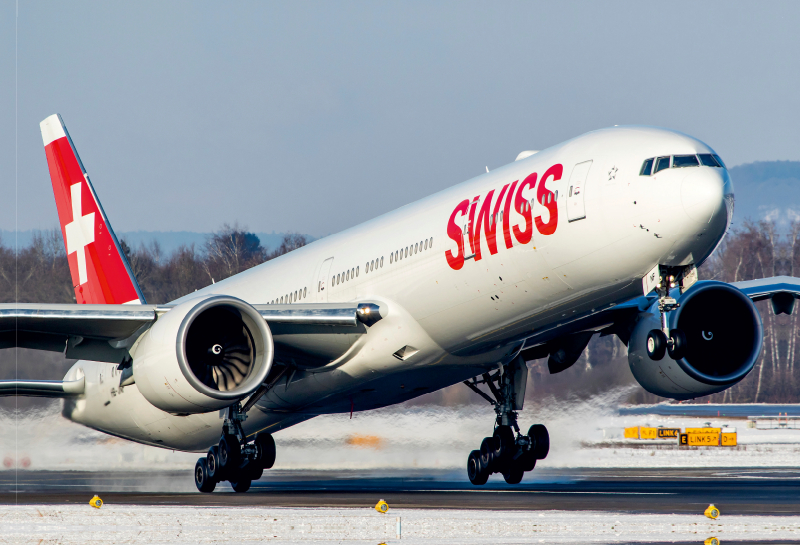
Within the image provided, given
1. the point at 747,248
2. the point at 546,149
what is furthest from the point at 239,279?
the point at 747,248

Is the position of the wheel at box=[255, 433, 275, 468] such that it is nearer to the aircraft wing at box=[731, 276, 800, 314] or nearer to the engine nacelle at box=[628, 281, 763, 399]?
the engine nacelle at box=[628, 281, 763, 399]

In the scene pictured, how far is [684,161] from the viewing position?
14258 millimetres

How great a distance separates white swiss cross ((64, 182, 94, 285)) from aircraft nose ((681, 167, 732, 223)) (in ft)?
55.6

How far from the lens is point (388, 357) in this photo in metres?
18.2

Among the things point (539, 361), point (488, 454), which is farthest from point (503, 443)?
point (539, 361)

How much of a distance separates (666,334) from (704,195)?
7.60ft

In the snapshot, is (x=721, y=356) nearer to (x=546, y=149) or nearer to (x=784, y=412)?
(x=546, y=149)

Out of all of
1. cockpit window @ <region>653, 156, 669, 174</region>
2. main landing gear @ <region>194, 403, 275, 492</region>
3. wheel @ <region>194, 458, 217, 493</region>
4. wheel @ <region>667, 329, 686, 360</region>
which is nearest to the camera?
cockpit window @ <region>653, 156, 669, 174</region>

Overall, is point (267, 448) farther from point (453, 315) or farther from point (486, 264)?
point (486, 264)

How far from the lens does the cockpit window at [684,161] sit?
14195mm

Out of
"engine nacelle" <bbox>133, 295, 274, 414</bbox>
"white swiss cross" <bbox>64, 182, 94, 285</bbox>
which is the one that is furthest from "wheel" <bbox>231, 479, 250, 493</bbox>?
"white swiss cross" <bbox>64, 182, 94, 285</bbox>

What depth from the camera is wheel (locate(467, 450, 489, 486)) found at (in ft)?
69.3

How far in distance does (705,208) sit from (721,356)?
7.68 meters

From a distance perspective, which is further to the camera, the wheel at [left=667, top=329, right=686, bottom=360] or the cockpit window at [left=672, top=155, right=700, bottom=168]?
the wheel at [left=667, top=329, right=686, bottom=360]
